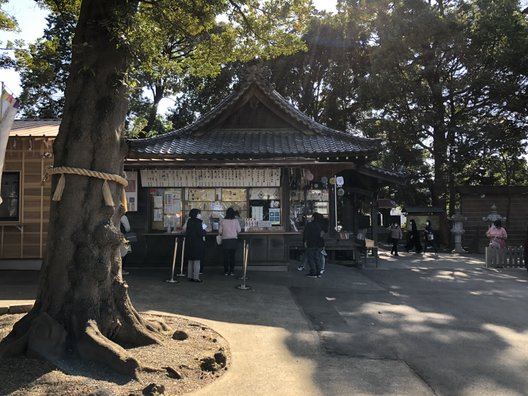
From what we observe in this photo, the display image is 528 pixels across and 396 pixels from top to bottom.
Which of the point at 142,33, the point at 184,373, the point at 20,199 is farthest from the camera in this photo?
the point at 20,199

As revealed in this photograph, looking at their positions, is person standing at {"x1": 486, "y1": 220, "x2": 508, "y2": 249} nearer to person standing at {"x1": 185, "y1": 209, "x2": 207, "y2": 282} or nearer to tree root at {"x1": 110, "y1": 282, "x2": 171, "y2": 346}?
person standing at {"x1": 185, "y1": 209, "x2": 207, "y2": 282}

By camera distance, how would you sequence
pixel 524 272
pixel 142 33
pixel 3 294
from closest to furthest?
1. pixel 142 33
2. pixel 3 294
3. pixel 524 272

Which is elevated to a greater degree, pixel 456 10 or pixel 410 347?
pixel 456 10

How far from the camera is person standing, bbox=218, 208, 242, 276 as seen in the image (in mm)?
11500

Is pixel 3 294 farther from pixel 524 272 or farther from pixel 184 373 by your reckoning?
pixel 524 272

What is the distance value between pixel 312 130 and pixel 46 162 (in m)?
8.40

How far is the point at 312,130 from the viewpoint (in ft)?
50.3

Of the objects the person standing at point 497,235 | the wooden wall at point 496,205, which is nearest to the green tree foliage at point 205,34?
the person standing at point 497,235

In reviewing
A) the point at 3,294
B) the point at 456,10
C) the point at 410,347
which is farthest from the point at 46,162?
the point at 456,10

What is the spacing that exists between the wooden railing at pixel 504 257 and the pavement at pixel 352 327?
261cm

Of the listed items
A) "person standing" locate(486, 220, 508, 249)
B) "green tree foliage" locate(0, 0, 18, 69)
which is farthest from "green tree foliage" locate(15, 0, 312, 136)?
"person standing" locate(486, 220, 508, 249)

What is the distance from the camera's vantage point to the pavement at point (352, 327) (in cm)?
495

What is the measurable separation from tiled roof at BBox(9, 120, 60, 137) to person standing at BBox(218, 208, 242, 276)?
14.9 ft

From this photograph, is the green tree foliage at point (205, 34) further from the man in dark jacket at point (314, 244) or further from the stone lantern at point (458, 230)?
the stone lantern at point (458, 230)
